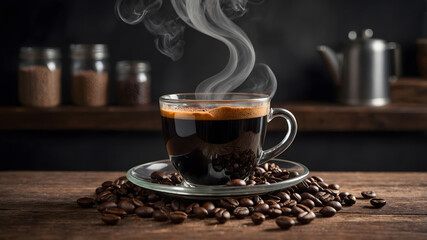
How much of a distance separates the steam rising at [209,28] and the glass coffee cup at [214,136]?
0.32 m

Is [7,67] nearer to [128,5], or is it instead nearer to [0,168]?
[0,168]

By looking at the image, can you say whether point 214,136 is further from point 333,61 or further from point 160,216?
point 333,61

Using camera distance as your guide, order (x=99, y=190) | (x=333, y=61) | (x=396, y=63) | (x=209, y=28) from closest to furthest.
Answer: (x=99, y=190)
(x=209, y=28)
(x=333, y=61)
(x=396, y=63)

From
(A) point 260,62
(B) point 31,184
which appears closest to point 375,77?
(A) point 260,62

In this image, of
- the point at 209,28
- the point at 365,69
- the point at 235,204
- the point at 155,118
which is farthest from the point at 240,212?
the point at 365,69

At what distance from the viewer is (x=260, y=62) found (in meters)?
2.54

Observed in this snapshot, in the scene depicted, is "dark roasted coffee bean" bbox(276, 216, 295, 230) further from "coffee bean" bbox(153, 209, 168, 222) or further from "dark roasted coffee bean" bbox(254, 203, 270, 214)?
"coffee bean" bbox(153, 209, 168, 222)

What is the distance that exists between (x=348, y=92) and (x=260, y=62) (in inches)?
18.6

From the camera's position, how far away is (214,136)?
990 mm

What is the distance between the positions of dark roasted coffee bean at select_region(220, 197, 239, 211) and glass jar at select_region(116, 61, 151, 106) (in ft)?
4.80

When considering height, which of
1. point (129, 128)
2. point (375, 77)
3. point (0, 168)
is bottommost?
point (0, 168)

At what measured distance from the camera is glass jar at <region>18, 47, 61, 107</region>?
7.33ft

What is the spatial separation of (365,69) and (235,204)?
1609mm

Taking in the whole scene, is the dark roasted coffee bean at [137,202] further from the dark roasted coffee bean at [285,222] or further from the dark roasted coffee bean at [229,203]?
the dark roasted coffee bean at [285,222]
